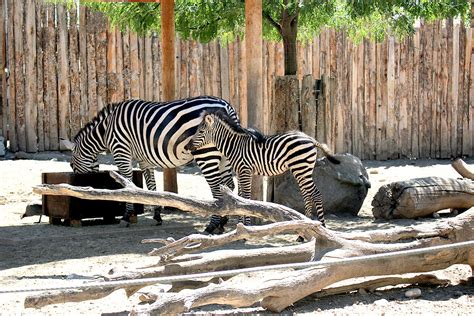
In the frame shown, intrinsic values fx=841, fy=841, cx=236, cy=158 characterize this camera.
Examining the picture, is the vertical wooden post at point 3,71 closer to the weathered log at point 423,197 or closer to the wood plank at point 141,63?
the wood plank at point 141,63

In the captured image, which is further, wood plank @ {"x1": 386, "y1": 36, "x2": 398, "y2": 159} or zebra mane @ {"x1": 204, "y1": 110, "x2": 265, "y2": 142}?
wood plank @ {"x1": 386, "y1": 36, "x2": 398, "y2": 159}

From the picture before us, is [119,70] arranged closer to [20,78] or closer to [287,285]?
[20,78]

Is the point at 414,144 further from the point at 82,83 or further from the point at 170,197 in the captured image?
the point at 170,197

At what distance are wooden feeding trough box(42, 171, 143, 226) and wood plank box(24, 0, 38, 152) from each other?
15.3ft

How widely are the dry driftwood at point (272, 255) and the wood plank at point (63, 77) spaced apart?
8.98 meters

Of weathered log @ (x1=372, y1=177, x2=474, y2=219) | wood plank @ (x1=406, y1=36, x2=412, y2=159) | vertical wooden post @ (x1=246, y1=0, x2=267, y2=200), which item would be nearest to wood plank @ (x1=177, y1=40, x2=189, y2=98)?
wood plank @ (x1=406, y1=36, x2=412, y2=159)

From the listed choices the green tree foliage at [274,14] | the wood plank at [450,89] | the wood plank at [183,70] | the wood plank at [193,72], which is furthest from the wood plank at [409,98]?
the wood plank at [183,70]

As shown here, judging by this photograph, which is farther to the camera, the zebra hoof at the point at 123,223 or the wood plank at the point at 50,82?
the wood plank at the point at 50,82

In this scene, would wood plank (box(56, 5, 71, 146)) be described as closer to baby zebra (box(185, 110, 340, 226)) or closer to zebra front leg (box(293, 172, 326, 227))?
baby zebra (box(185, 110, 340, 226))

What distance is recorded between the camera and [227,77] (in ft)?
52.4

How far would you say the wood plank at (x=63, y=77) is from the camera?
598 inches

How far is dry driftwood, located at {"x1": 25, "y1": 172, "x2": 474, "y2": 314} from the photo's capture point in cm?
557

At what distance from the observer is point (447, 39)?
17.0 metres

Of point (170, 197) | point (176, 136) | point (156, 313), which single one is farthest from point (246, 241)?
point (156, 313)
